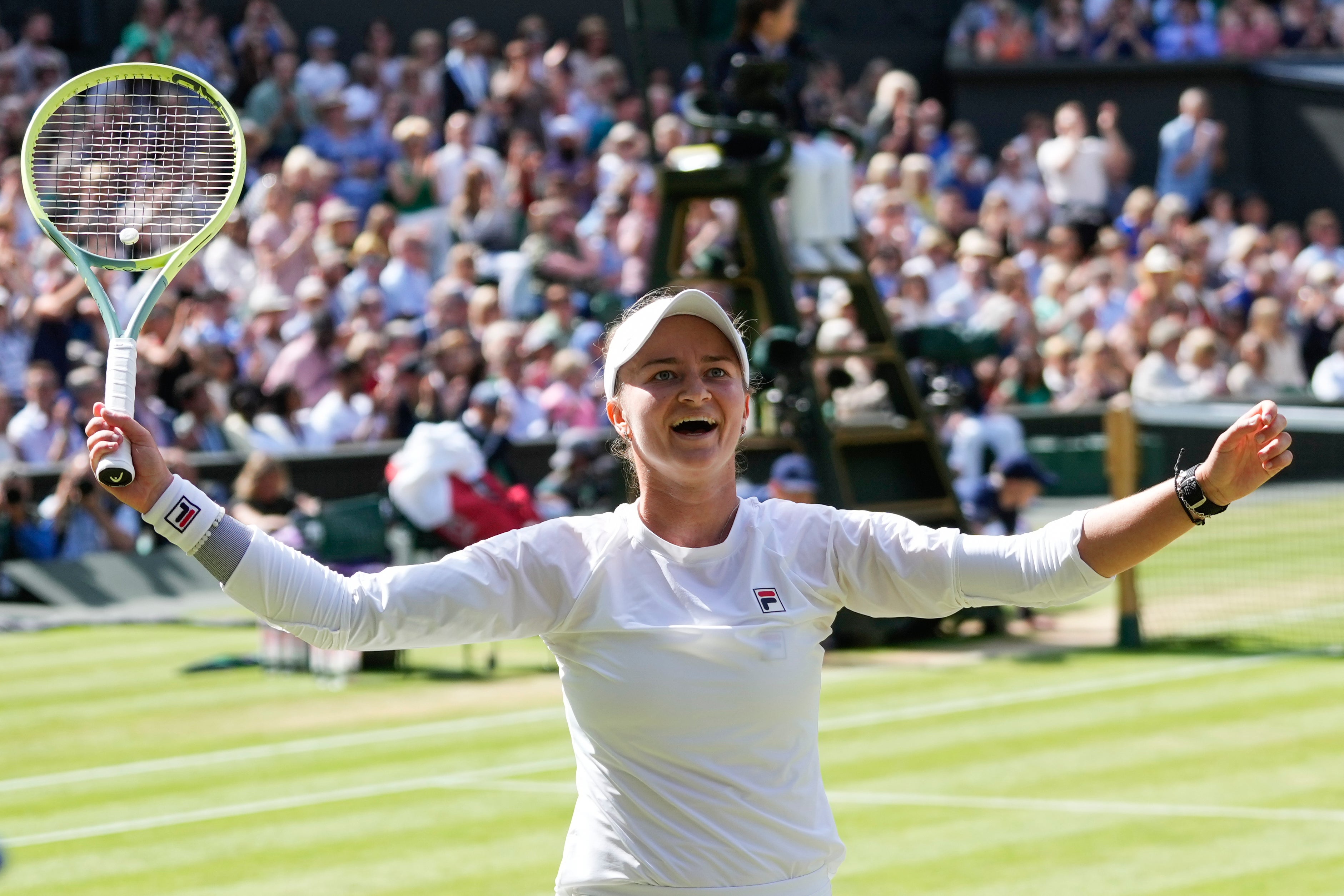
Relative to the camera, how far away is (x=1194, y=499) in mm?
3279

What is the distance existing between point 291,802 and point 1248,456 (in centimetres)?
617

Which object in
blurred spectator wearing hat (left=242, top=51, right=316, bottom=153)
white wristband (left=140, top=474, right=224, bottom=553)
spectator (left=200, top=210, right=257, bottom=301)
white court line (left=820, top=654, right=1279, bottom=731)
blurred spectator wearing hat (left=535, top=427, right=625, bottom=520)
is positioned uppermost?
blurred spectator wearing hat (left=242, top=51, right=316, bottom=153)

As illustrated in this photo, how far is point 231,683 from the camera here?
11.8 metres

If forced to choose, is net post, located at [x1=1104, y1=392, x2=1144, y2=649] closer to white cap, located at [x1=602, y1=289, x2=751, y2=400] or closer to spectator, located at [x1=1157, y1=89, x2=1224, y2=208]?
white cap, located at [x1=602, y1=289, x2=751, y2=400]

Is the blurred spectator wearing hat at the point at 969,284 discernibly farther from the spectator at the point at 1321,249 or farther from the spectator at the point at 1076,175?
the spectator at the point at 1321,249

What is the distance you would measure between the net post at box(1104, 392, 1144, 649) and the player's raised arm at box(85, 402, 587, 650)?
9.37 meters

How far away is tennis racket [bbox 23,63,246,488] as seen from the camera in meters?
3.72

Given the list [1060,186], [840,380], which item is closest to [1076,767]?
[840,380]

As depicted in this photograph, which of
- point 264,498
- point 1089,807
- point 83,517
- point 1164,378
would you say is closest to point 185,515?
point 1089,807

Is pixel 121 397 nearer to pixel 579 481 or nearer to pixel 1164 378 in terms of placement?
pixel 579 481

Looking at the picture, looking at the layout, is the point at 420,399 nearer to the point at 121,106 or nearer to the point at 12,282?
the point at 12,282

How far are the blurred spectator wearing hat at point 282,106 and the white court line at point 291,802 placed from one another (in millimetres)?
11068

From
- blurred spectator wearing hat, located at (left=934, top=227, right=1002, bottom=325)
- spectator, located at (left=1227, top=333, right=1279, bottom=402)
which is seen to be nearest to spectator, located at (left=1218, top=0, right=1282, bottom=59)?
spectator, located at (left=1227, top=333, right=1279, bottom=402)

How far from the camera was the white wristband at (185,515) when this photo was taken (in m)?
3.25
